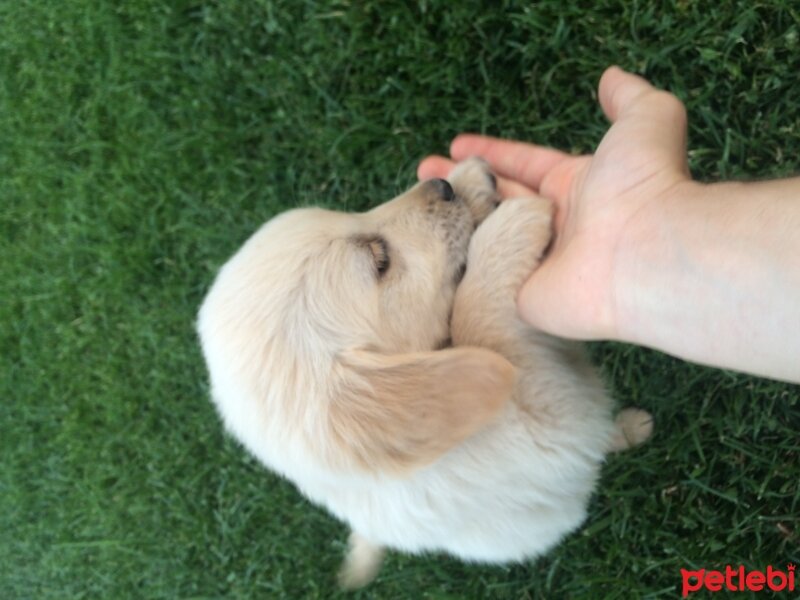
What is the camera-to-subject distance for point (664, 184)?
1.89m

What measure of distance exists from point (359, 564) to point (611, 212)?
2.00 m

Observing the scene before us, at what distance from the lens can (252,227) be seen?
3.47 m

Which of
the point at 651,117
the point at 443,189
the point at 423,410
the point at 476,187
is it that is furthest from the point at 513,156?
the point at 423,410

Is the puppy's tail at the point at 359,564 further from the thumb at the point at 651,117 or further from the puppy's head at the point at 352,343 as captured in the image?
the thumb at the point at 651,117

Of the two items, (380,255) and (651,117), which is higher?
(651,117)

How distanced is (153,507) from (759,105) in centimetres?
344

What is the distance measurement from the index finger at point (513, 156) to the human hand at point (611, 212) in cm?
41

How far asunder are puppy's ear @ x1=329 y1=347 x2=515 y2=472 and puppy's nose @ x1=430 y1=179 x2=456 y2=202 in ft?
2.22

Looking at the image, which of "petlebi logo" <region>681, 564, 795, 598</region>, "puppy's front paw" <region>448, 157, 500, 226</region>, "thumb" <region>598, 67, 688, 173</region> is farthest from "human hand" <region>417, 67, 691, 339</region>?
"petlebi logo" <region>681, 564, 795, 598</region>

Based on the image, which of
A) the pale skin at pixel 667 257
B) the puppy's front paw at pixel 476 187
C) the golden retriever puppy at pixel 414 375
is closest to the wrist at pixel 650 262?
the pale skin at pixel 667 257

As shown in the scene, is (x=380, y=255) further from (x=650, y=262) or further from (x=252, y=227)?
(x=252, y=227)

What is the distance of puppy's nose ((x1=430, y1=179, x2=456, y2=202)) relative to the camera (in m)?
2.28

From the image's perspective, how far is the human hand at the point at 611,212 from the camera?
1910 millimetres

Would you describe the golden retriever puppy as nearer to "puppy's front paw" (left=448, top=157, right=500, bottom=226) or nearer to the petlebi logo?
"puppy's front paw" (left=448, top=157, right=500, bottom=226)
